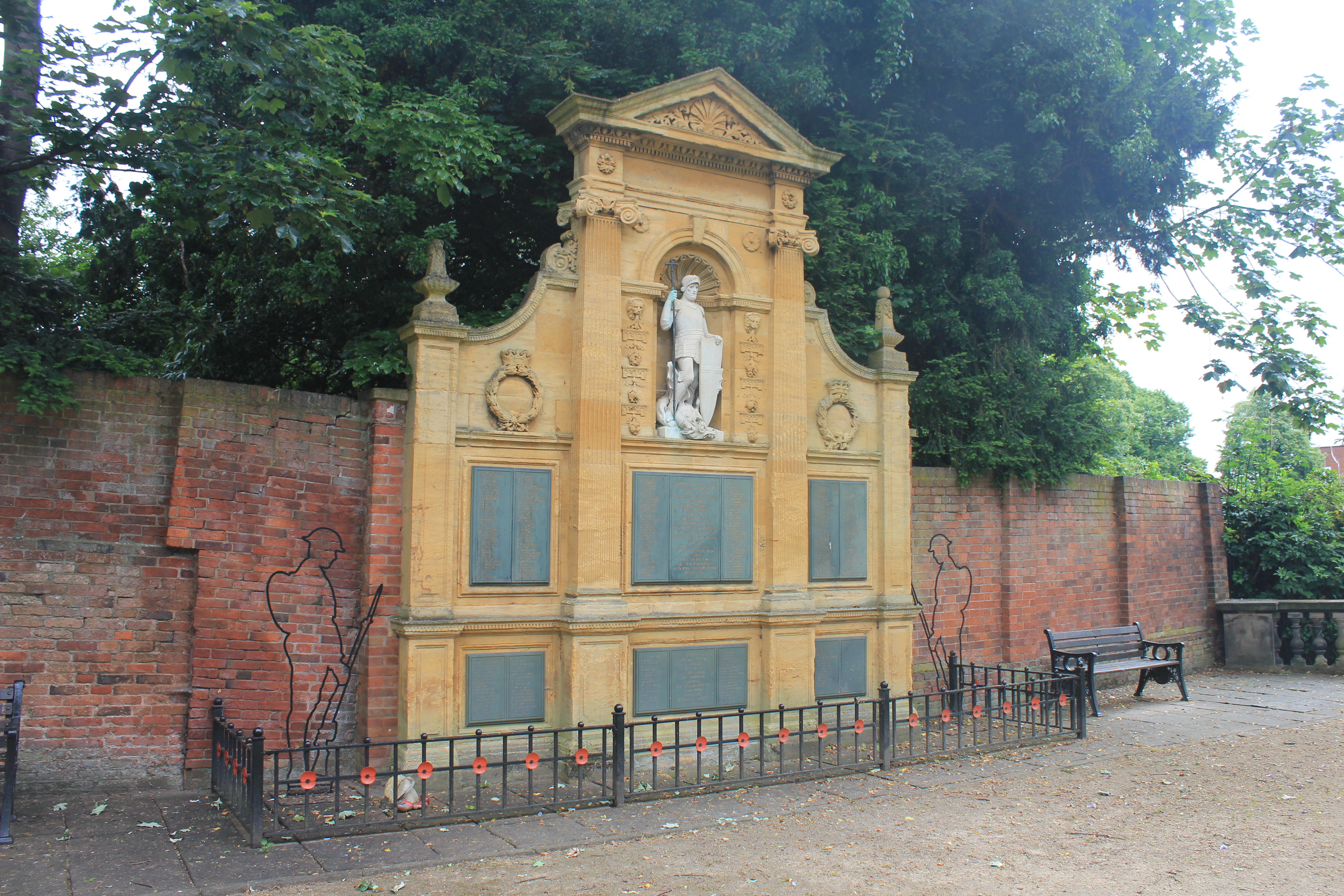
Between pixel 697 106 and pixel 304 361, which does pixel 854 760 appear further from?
pixel 304 361

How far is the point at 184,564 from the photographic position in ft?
25.1

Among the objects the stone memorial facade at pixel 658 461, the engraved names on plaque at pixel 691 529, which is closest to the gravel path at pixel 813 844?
the stone memorial facade at pixel 658 461

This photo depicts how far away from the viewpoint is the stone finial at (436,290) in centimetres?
824

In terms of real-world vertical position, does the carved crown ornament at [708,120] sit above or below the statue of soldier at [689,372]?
above

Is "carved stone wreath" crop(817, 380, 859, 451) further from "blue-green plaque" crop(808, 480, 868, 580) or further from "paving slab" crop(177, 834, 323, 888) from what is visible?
"paving slab" crop(177, 834, 323, 888)

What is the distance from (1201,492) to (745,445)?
9.52 metres

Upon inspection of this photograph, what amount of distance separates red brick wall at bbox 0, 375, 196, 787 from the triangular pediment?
4.20m

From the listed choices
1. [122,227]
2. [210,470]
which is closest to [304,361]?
[122,227]

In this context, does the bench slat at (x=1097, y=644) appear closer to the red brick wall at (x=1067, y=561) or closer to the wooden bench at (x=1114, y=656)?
the wooden bench at (x=1114, y=656)

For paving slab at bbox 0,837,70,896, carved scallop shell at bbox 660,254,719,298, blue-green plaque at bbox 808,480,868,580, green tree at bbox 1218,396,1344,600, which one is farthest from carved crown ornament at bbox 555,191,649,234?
green tree at bbox 1218,396,1344,600

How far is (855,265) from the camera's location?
11414mm

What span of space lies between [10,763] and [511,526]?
3.82m

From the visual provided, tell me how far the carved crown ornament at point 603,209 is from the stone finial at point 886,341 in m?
2.99

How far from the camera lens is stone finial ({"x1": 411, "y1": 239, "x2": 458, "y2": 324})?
824 centimetres
